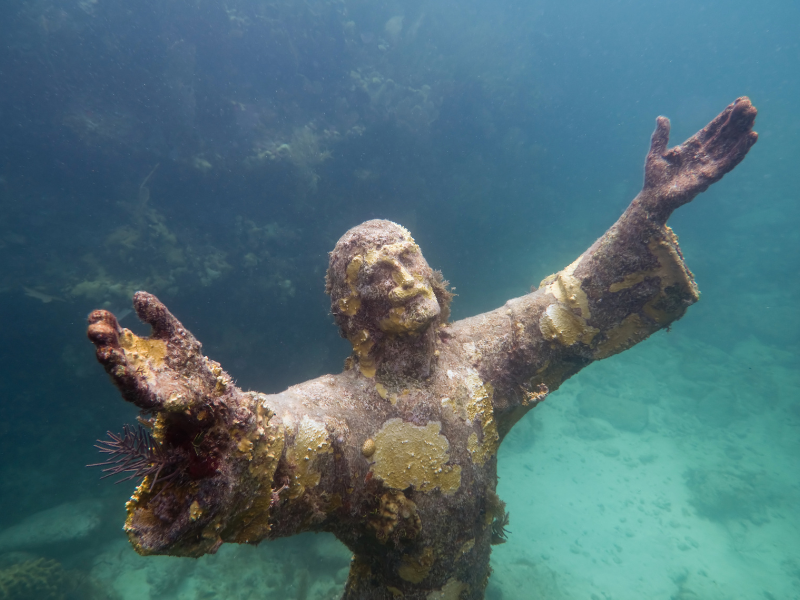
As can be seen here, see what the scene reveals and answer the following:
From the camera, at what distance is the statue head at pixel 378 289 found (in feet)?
9.14

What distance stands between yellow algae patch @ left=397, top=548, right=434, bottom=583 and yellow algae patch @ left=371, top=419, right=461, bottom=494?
1.86 feet

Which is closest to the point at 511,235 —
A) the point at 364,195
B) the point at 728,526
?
the point at 364,195

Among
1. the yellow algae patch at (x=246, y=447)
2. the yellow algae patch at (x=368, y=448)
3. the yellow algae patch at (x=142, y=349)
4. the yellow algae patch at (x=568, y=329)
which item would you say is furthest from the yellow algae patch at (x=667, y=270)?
the yellow algae patch at (x=142, y=349)

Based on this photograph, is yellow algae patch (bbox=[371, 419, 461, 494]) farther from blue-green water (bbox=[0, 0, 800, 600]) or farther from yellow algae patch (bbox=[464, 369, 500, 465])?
blue-green water (bbox=[0, 0, 800, 600])

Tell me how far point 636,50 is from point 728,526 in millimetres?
33761

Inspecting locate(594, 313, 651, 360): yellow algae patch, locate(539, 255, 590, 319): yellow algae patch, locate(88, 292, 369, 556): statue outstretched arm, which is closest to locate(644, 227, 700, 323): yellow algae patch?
locate(594, 313, 651, 360): yellow algae patch

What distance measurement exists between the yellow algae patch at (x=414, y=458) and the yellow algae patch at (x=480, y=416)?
10.6 inches

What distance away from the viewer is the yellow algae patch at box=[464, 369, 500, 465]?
3.07 meters

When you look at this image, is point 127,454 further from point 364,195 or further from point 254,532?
point 364,195

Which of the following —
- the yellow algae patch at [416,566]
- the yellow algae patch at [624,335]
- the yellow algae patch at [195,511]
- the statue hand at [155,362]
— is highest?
the yellow algae patch at [624,335]

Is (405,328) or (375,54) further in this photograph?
(375,54)

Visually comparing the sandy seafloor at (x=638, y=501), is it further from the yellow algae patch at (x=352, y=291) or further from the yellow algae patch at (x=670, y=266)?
the yellow algae patch at (x=670, y=266)

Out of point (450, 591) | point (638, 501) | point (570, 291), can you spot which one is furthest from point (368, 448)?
point (638, 501)

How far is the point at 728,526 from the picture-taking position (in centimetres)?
1366
